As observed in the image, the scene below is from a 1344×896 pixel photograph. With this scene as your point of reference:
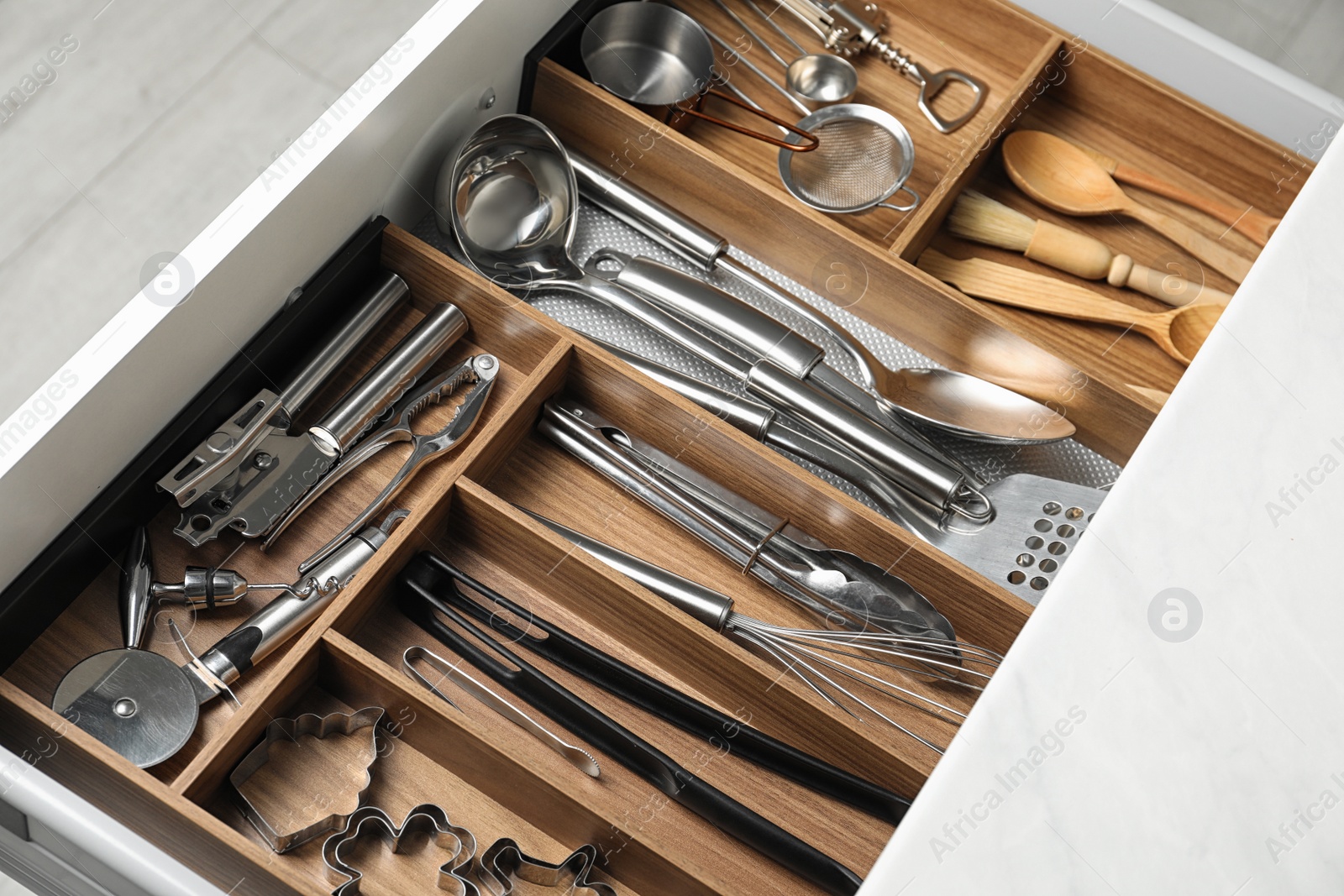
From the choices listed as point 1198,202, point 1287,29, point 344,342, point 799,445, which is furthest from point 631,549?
point 1287,29

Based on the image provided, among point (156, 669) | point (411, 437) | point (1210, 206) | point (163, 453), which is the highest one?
point (1210, 206)

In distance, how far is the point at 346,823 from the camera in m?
Result: 0.71

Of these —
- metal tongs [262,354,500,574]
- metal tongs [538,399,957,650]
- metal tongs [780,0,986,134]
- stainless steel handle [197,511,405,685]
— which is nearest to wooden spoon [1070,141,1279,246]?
metal tongs [780,0,986,134]

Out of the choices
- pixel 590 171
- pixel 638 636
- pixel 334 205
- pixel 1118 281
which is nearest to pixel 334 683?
pixel 638 636

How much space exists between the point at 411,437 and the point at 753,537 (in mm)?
256

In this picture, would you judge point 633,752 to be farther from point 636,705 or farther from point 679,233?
point 679,233

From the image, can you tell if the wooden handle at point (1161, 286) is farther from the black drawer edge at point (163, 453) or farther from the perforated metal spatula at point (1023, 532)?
the black drawer edge at point (163, 453)

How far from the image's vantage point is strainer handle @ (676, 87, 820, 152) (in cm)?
96

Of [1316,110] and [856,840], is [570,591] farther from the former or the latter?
[1316,110]

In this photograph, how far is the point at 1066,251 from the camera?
98 centimetres

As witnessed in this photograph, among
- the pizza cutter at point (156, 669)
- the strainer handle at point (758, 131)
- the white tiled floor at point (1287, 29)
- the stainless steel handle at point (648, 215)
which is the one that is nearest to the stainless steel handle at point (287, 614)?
the pizza cutter at point (156, 669)

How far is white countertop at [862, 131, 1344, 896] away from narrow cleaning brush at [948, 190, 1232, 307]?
1.57ft

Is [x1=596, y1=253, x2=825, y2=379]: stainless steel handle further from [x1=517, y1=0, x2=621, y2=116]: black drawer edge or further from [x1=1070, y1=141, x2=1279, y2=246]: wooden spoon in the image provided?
[x1=1070, y1=141, x2=1279, y2=246]: wooden spoon

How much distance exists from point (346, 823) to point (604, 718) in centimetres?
17
